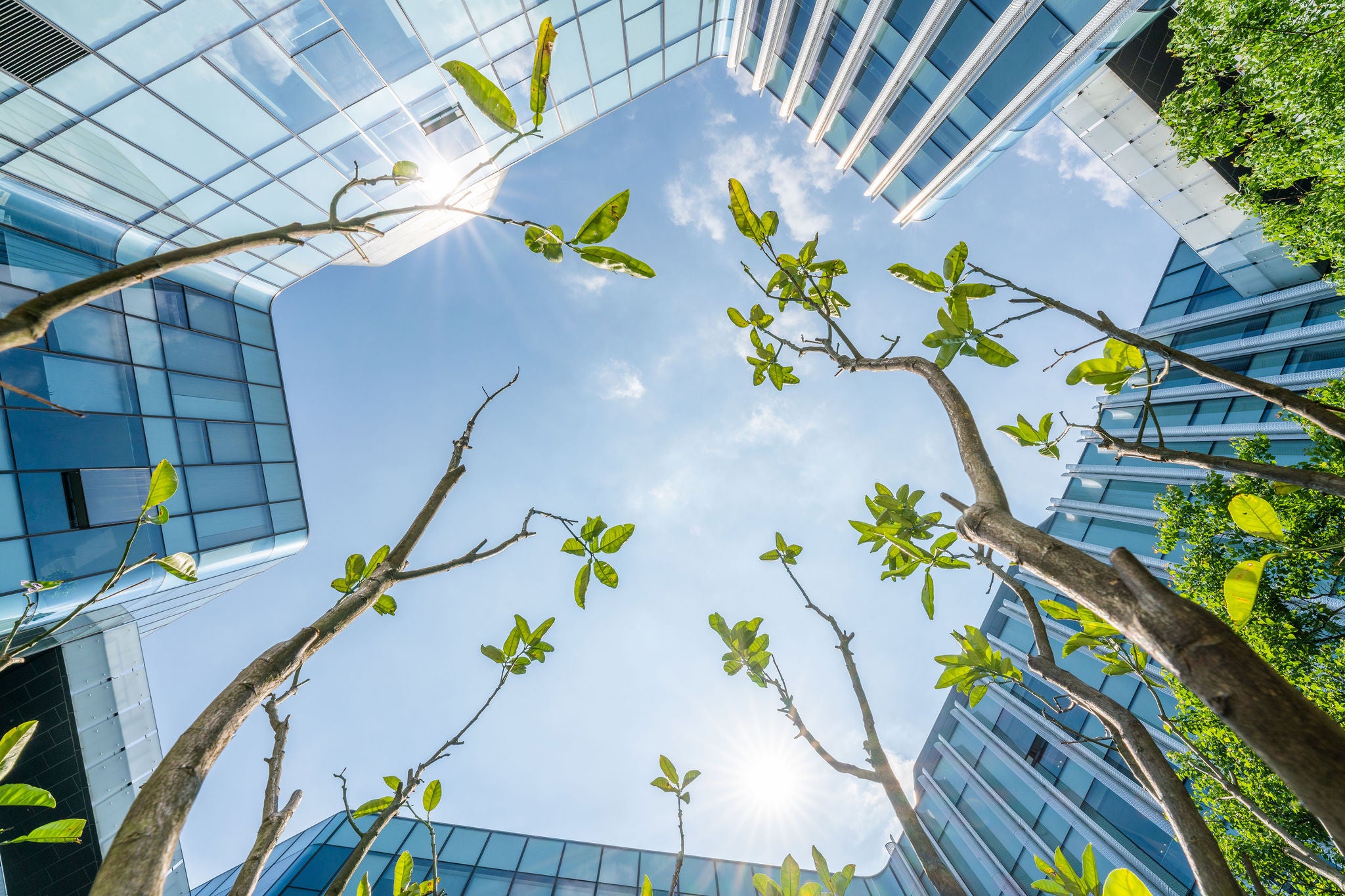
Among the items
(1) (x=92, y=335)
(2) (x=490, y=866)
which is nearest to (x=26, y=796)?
(1) (x=92, y=335)

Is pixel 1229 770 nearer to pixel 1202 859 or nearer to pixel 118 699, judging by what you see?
pixel 1202 859

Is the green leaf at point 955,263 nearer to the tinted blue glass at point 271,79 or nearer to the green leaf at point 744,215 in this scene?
the green leaf at point 744,215

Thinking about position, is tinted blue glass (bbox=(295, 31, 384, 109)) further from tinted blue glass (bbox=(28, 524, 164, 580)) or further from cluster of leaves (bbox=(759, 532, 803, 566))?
cluster of leaves (bbox=(759, 532, 803, 566))

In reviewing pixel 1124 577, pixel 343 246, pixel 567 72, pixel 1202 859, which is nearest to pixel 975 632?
pixel 1202 859

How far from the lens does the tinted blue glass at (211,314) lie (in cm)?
1192

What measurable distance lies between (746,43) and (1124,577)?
2380cm

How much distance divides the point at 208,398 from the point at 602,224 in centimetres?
1454

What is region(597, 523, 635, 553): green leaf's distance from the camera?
2863 millimetres

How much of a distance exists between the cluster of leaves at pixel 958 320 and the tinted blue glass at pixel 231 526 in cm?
1425

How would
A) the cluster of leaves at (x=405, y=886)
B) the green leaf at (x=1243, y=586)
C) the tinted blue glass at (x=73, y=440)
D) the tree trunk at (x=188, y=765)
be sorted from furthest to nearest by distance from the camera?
the tinted blue glass at (x=73, y=440) < the cluster of leaves at (x=405, y=886) < the green leaf at (x=1243, y=586) < the tree trunk at (x=188, y=765)

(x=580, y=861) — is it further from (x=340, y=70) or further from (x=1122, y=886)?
(x=340, y=70)

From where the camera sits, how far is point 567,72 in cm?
1260

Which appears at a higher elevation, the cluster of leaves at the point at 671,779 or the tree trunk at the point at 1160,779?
the tree trunk at the point at 1160,779

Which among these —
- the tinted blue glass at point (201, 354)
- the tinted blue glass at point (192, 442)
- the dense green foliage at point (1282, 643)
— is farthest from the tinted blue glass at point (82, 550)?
the dense green foliage at point (1282, 643)
